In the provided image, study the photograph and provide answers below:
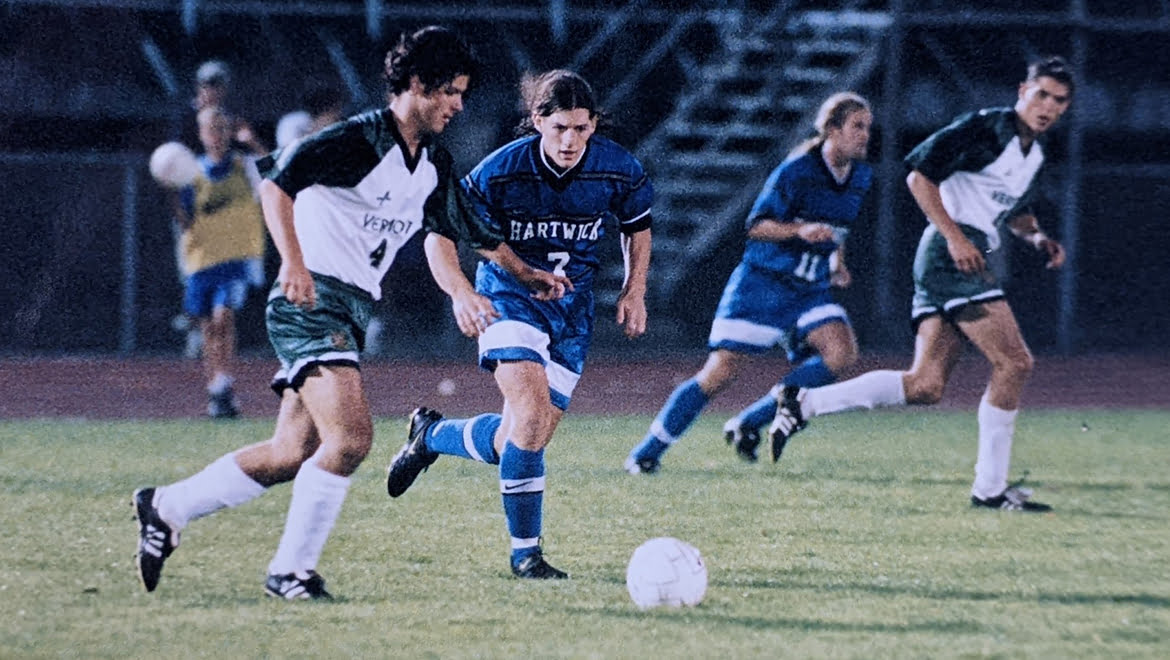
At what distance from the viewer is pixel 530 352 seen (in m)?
6.06

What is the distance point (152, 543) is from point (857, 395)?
4.22 m

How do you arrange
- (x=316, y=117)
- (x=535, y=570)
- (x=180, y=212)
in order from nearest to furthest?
1. (x=535, y=570)
2. (x=180, y=212)
3. (x=316, y=117)

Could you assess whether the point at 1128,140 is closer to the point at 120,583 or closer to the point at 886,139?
the point at 886,139

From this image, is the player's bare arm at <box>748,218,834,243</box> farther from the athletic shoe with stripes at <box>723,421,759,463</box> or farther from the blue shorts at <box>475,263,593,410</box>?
the blue shorts at <box>475,263,593,410</box>

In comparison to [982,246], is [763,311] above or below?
below

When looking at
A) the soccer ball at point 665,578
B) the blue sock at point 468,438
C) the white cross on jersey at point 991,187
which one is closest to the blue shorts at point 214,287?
the blue sock at point 468,438

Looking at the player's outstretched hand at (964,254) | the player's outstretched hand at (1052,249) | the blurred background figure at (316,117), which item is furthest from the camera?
the blurred background figure at (316,117)

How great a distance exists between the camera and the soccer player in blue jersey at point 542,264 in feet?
19.3

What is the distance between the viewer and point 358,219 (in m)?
5.52

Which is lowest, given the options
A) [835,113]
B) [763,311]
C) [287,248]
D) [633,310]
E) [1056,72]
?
[763,311]

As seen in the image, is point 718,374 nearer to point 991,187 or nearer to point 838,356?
point 838,356

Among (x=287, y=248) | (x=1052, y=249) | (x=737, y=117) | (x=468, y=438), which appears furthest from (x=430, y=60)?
(x=737, y=117)

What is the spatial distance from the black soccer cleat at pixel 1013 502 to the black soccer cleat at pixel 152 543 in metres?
3.82

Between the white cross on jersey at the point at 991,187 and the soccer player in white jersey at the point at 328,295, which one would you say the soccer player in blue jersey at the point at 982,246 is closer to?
the white cross on jersey at the point at 991,187
